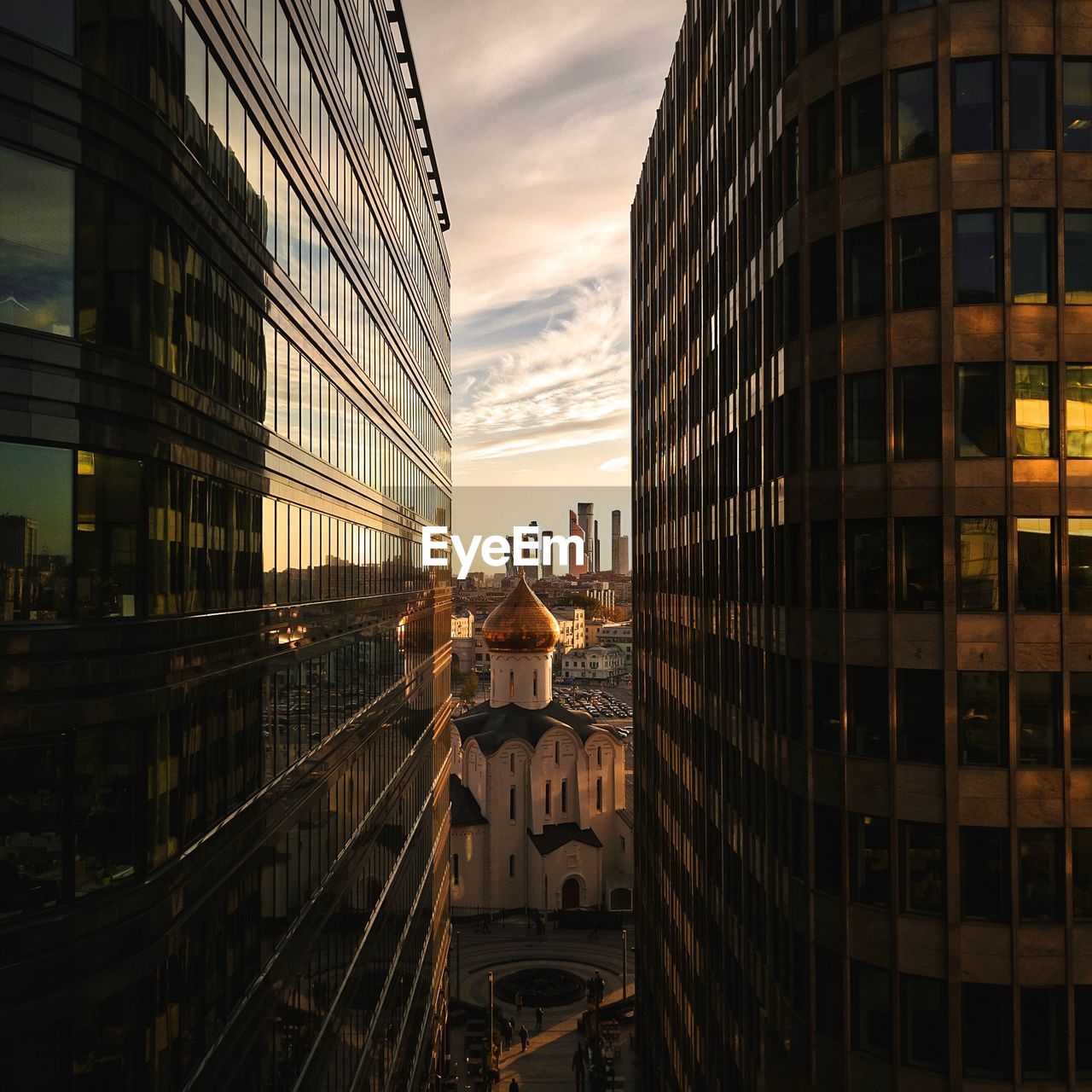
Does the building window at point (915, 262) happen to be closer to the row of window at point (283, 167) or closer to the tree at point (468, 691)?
the row of window at point (283, 167)

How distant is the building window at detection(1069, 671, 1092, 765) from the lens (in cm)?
1847

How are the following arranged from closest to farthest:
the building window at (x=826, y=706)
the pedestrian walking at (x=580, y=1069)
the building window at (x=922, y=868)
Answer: the building window at (x=922, y=868), the building window at (x=826, y=706), the pedestrian walking at (x=580, y=1069)

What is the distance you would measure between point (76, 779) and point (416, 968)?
3054 cm

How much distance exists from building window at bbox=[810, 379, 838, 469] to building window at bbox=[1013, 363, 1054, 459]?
3.32 metres

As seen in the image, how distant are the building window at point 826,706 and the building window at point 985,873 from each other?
Result: 2895 millimetres

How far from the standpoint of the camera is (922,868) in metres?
19.1

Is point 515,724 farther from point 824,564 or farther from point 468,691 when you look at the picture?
point 468,691

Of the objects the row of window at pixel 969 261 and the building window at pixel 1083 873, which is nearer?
the building window at pixel 1083 873

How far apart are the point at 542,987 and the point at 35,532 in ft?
188

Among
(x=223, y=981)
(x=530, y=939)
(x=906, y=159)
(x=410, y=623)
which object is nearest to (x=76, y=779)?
(x=223, y=981)

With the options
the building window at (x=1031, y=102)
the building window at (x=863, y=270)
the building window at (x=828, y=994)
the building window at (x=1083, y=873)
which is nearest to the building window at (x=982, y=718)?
the building window at (x=1083, y=873)

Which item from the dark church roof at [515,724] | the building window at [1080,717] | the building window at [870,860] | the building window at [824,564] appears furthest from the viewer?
the dark church roof at [515,724]

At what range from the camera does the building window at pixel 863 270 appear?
19734 millimetres

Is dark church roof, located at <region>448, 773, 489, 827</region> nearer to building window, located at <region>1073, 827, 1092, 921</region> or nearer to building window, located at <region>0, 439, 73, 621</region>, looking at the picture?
building window, located at <region>1073, 827, 1092, 921</region>
